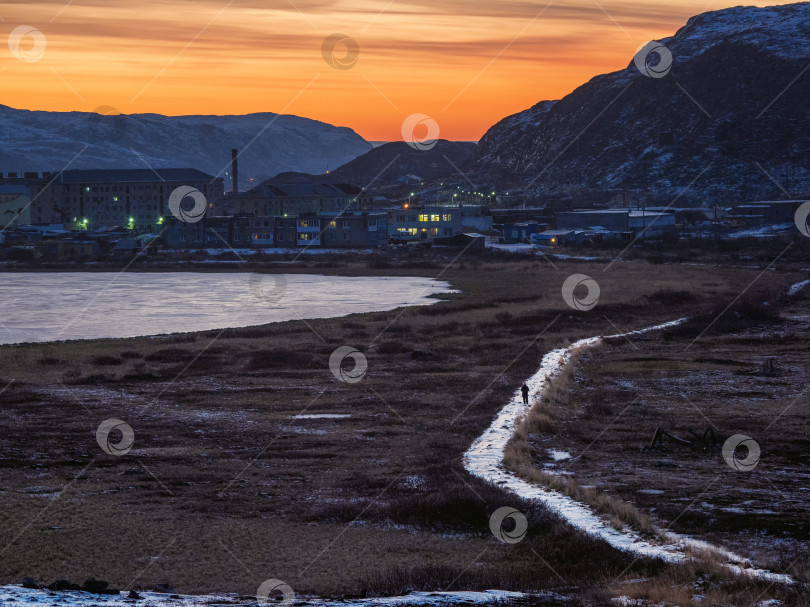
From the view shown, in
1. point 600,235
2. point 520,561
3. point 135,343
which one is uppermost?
point 600,235

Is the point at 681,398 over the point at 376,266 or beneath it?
beneath

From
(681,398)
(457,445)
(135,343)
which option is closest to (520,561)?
(457,445)

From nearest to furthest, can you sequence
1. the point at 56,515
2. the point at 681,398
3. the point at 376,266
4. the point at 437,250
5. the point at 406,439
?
the point at 56,515, the point at 406,439, the point at 681,398, the point at 376,266, the point at 437,250

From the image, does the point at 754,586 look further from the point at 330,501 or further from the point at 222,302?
the point at 222,302

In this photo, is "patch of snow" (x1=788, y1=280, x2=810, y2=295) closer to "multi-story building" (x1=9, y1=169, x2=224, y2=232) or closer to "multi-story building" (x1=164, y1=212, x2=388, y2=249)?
"multi-story building" (x1=164, y1=212, x2=388, y2=249)

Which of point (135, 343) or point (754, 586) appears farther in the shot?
point (135, 343)

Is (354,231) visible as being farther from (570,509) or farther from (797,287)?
(570,509)

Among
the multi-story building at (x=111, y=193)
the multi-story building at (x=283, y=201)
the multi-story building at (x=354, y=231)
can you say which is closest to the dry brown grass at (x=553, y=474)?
the multi-story building at (x=354, y=231)
